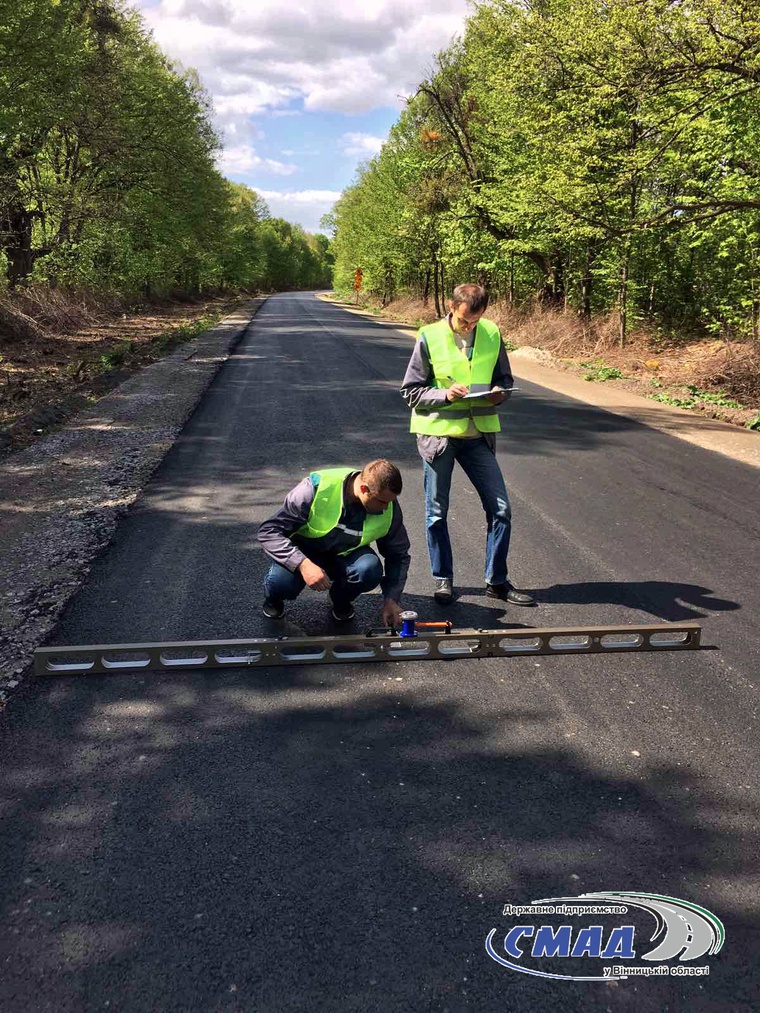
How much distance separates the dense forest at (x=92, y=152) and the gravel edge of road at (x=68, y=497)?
621cm

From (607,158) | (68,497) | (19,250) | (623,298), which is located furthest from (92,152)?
(68,497)

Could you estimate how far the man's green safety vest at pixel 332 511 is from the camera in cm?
405

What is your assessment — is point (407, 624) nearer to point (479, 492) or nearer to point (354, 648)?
point (354, 648)

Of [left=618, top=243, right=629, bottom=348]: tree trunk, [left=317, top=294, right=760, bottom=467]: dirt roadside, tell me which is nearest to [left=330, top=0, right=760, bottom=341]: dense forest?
[left=618, top=243, right=629, bottom=348]: tree trunk

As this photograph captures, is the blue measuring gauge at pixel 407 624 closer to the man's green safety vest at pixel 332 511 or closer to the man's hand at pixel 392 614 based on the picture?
the man's hand at pixel 392 614

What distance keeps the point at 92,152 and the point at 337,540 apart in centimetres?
2558

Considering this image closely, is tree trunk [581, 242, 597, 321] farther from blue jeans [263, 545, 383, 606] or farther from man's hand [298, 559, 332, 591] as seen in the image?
man's hand [298, 559, 332, 591]

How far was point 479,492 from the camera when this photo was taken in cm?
484

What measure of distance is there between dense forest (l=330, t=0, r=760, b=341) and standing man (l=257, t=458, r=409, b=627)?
9780 mm

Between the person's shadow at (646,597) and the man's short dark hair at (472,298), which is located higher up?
the man's short dark hair at (472,298)

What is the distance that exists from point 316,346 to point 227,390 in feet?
29.2

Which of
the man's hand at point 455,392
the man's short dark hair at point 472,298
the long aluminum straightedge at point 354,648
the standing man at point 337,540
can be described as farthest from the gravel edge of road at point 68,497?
the man's short dark hair at point 472,298

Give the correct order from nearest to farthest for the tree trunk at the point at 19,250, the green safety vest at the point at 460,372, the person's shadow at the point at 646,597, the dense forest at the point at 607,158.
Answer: the green safety vest at the point at 460,372 → the person's shadow at the point at 646,597 → the dense forest at the point at 607,158 → the tree trunk at the point at 19,250

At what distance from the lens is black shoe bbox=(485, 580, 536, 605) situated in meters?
4.82
